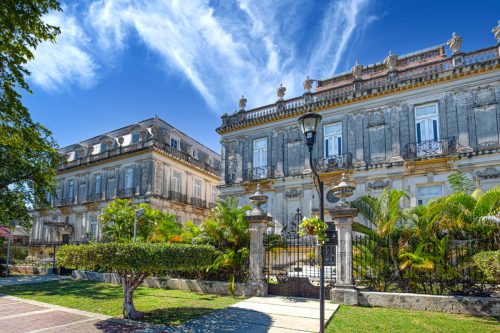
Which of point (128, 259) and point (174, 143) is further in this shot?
point (174, 143)

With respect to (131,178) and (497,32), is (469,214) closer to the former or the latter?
(497,32)

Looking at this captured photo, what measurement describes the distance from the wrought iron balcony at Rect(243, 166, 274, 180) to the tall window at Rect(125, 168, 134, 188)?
10830 mm

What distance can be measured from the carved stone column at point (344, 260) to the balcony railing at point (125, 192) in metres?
21.8

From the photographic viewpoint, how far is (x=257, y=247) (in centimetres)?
1139

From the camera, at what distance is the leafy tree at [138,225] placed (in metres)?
15.6

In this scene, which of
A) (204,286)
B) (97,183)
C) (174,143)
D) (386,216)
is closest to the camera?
(386,216)

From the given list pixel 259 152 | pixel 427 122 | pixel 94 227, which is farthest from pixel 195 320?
pixel 94 227

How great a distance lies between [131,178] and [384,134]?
20.0m

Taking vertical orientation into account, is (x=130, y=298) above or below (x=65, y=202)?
below

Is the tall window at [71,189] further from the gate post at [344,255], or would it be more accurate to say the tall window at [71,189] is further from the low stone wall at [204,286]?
the gate post at [344,255]

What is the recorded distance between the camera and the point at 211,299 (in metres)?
10.7

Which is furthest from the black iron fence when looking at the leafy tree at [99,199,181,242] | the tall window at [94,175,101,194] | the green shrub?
the tall window at [94,175,101,194]

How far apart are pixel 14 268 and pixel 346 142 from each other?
19.7 metres

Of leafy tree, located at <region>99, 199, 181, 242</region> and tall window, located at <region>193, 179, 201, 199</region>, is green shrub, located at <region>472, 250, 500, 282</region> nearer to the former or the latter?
leafy tree, located at <region>99, 199, 181, 242</region>
